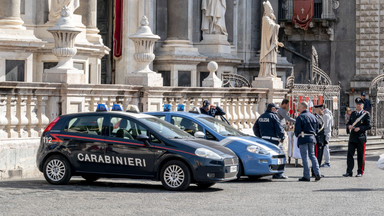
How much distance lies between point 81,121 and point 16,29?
22.5 feet

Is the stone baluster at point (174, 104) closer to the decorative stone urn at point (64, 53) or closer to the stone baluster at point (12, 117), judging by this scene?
the decorative stone urn at point (64, 53)

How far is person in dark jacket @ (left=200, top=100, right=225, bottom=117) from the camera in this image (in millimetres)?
21359

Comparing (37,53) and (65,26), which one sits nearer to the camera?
(65,26)

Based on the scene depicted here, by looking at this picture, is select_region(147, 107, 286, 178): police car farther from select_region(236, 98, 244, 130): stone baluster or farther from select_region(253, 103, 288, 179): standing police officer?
select_region(236, 98, 244, 130): stone baluster

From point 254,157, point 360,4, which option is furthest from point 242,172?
point 360,4

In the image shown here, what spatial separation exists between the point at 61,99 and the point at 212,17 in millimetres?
14374

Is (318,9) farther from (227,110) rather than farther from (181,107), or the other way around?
(181,107)

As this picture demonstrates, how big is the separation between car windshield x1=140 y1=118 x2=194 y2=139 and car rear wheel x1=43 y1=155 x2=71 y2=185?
5.35 ft

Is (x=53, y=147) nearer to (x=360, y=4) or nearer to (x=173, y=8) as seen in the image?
(x=173, y=8)

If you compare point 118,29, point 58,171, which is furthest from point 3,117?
point 118,29

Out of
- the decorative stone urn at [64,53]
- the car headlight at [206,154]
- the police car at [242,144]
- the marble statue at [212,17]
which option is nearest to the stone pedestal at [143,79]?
the decorative stone urn at [64,53]

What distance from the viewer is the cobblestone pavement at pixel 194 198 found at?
13.2 meters

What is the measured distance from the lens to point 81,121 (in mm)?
16594

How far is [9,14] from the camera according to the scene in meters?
22.5
